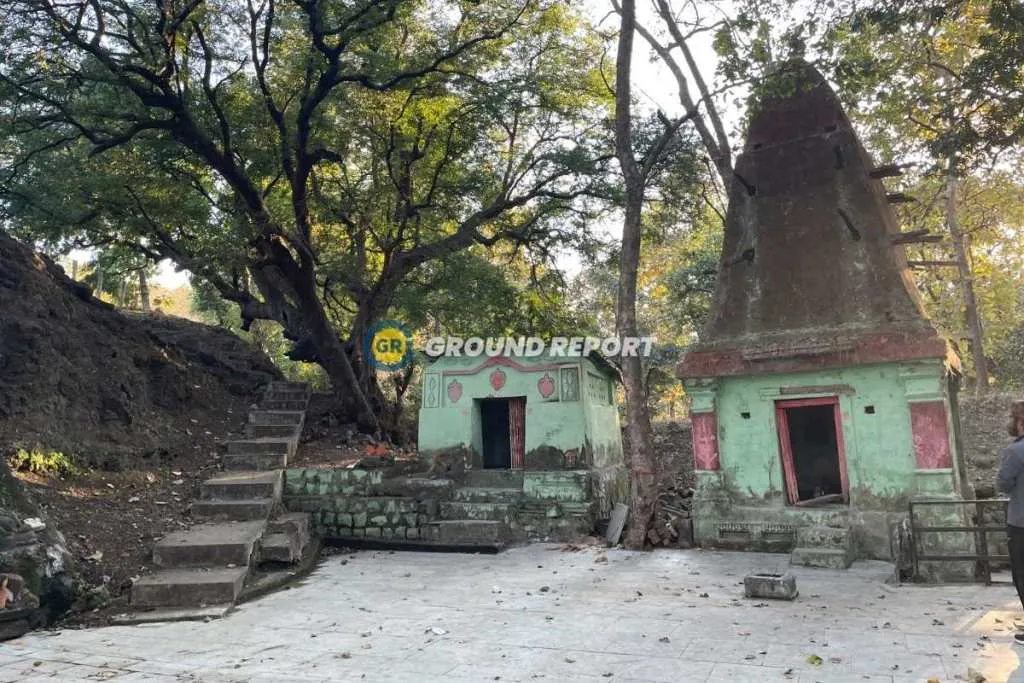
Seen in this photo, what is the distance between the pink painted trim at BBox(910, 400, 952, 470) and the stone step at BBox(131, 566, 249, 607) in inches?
342

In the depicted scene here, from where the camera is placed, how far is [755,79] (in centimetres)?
1014

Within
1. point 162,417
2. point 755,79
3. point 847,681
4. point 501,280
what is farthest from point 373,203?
point 847,681

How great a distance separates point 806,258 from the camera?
425 inches

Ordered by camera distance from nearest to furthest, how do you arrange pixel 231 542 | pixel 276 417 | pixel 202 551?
pixel 202 551 < pixel 231 542 < pixel 276 417

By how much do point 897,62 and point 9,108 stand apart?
54.3 ft

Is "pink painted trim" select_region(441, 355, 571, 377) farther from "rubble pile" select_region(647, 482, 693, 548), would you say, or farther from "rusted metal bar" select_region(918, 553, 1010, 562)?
"rusted metal bar" select_region(918, 553, 1010, 562)

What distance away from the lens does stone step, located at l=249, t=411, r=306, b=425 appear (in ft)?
45.8

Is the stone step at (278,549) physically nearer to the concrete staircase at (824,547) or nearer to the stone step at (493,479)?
the stone step at (493,479)

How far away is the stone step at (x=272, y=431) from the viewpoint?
13508 mm

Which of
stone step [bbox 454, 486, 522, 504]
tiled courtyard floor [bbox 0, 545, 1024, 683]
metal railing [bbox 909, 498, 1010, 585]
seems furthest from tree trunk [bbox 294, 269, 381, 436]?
metal railing [bbox 909, 498, 1010, 585]

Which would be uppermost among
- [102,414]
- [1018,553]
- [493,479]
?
[102,414]

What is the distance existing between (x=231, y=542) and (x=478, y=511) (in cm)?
398

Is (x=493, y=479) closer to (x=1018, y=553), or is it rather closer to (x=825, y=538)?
(x=825, y=538)

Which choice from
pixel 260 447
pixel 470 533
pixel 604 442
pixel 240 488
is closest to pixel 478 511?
pixel 470 533
